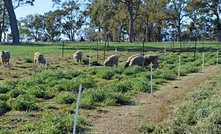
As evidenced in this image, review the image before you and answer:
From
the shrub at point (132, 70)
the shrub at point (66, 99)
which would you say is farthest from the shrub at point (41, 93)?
the shrub at point (132, 70)

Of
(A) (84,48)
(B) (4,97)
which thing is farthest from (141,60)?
(A) (84,48)

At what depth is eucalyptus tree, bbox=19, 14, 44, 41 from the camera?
111688mm

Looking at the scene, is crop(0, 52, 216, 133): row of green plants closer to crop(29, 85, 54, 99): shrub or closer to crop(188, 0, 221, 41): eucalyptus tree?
crop(29, 85, 54, 99): shrub

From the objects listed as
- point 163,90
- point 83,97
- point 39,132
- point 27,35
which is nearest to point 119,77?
point 163,90

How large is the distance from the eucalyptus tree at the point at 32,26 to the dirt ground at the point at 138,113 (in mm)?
98745

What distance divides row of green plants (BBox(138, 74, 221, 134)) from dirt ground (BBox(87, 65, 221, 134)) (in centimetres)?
42

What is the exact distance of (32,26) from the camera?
372ft

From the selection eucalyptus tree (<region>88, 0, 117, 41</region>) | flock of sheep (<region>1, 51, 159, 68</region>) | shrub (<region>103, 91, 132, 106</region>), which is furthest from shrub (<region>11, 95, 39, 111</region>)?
eucalyptus tree (<region>88, 0, 117, 41</region>)

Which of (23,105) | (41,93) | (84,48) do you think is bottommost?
(23,105)

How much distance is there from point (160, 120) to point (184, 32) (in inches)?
3753

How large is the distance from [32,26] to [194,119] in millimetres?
107022

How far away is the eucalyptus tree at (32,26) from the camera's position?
366ft

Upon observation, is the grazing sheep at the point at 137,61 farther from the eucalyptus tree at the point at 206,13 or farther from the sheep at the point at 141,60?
the eucalyptus tree at the point at 206,13

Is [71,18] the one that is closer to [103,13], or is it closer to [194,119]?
[103,13]
